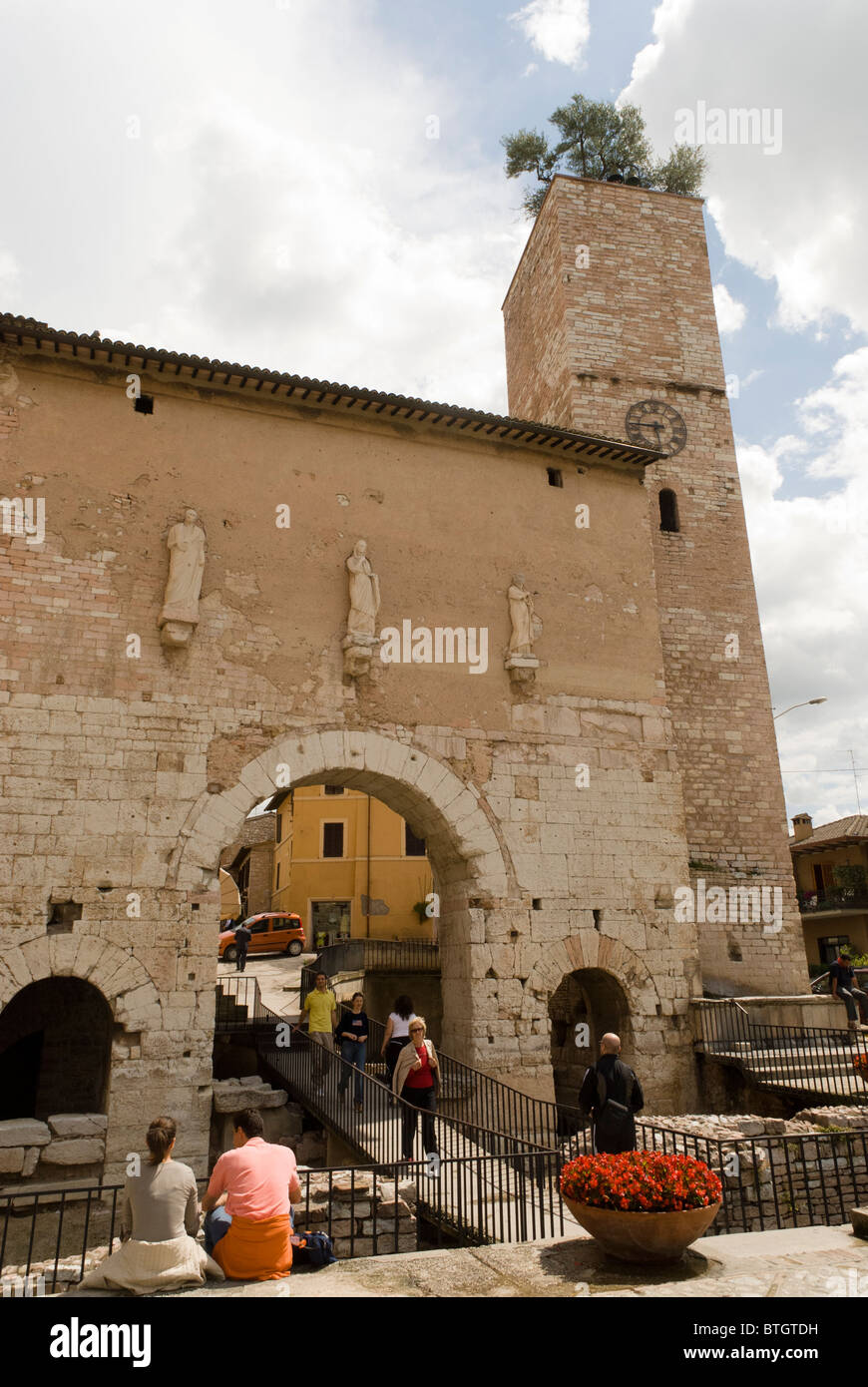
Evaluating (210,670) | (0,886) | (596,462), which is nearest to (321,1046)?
(0,886)

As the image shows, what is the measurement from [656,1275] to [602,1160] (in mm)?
693

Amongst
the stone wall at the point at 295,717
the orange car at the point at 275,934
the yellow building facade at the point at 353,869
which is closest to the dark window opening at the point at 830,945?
the yellow building facade at the point at 353,869

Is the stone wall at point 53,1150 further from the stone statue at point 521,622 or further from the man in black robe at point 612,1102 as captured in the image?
the stone statue at point 521,622

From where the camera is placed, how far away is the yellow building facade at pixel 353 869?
28922 millimetres

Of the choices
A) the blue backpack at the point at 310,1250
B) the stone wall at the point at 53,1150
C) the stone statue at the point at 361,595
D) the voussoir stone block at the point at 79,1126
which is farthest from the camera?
the stone statue at the point at 361,595

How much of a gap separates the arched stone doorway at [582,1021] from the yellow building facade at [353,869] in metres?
11.9

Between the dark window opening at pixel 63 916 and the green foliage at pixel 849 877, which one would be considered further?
the green foliage at pixel 849 877

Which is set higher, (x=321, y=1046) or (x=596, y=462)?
(x=596, y=462)

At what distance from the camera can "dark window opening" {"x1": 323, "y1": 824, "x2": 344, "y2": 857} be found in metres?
30.5

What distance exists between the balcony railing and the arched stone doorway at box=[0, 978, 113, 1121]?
23380 millimetres

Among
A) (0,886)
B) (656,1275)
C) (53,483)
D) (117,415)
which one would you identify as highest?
(117,415)
